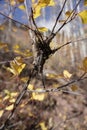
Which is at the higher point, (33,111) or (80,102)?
(33,111)

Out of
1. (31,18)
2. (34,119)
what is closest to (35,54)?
(31,18)

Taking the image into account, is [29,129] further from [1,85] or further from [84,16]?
[84,16]

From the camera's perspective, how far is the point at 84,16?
1153 millimetres

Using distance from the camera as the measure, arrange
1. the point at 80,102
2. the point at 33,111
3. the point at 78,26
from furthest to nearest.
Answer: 1. the point at 78,26
2. the point at 80,102
3. the point at 33,111

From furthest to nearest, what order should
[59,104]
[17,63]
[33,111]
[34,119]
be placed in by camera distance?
[59,104] → [33,111] → [34,119] → [17,63]

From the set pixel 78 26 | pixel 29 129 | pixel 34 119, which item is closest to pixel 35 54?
pixel 29 129

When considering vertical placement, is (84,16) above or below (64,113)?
above

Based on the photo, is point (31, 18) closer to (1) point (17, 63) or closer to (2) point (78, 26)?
(1) point (17, 63)

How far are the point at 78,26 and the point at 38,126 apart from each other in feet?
53.7

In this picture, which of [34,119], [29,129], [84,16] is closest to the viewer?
[84,16]

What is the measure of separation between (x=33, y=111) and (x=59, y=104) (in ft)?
3.32

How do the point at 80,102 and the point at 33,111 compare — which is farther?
the point at 80,102

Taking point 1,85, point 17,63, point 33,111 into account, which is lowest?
point 33,111

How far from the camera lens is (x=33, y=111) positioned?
5309mm
